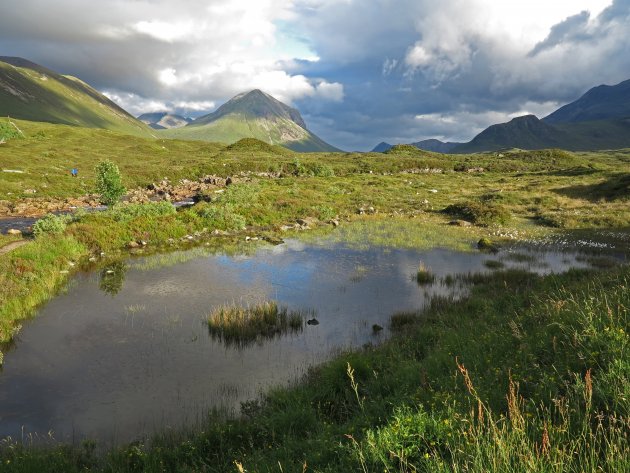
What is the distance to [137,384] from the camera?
11.9 meters

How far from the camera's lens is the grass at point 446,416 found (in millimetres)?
4953

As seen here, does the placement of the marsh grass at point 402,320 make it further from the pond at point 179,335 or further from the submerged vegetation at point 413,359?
the pond at point 179,335

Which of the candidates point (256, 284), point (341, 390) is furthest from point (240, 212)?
point (341, 390)

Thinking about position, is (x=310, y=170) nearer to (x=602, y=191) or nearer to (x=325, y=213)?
(x=325, y=213)

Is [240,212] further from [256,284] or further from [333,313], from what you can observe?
[333,313]

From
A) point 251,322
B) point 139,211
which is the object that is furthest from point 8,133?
point 251,322

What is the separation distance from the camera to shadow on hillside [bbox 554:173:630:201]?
50153 mm

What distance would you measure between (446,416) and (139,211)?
3472 cm

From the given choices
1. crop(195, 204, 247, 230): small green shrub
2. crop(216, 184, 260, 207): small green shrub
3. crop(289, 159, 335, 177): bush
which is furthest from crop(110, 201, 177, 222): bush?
crop(289, 159, 335, 177): bush

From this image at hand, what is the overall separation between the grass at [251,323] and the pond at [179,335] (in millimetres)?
432

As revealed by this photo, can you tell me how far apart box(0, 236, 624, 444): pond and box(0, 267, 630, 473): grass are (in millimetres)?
1467

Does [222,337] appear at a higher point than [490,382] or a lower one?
lower

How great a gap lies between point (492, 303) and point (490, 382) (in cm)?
922

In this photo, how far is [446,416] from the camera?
637 cm
